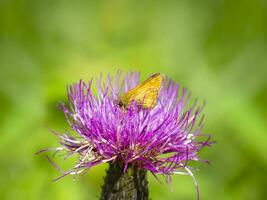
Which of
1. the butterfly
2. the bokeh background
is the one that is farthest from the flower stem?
the bokeh background

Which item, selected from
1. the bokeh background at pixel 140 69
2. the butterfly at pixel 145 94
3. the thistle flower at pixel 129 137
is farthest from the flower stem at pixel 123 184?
the bokeh background at pixel 140 69

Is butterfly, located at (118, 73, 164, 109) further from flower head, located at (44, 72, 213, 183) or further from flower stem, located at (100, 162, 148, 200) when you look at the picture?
flower stem, located at (100, 162, 148, 200)

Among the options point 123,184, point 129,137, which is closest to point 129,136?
point 129,137

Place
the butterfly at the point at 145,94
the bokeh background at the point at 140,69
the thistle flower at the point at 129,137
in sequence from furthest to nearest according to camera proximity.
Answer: the bokeh background at the point at 140,69
the butterfly at the point at 145,94
the thistle flower at the point at 129,137

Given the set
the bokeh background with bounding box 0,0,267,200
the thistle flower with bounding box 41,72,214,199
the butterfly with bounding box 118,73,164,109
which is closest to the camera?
the thistle flower with bounding box 41,72,214,199

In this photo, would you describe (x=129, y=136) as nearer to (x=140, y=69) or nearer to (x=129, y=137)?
(x=129, y=137)

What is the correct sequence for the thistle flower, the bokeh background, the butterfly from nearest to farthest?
the thistle flower → the butterfly → the bokeh background

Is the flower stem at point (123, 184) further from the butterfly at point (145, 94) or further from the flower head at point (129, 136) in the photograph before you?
the butterfly at point (145, 94)

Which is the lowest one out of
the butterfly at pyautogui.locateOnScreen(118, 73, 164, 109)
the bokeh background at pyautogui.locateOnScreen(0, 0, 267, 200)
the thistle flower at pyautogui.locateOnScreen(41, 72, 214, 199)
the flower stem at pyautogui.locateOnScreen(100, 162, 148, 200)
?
the flower stem at pyautogui.locateOnScreen(100, 162, 148, 200)
